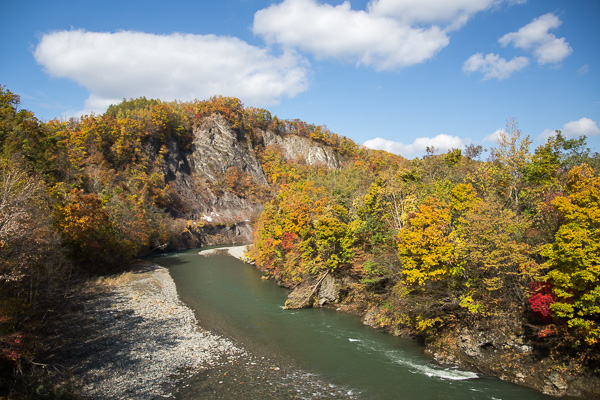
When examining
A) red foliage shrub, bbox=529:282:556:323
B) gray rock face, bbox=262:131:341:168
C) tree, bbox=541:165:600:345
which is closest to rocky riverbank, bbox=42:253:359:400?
red foliage shrub, bbox=529:282:556:323

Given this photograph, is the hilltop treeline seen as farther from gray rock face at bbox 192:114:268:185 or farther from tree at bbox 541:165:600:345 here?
tree at bbox 541:165:600:345

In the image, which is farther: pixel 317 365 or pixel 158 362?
pixel 317 365

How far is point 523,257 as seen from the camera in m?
17.8

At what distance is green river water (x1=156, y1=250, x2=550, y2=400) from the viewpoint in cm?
1583

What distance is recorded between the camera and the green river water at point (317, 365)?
15.8m

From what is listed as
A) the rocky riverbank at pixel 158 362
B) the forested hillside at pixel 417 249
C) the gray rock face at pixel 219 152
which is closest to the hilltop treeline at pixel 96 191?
the forested hillside at pixel 417 249

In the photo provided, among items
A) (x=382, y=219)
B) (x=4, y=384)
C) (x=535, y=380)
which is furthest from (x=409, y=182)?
(x=4, y=384)

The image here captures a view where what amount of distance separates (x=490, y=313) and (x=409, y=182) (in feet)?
76.6

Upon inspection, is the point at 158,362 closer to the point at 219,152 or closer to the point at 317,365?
the point at 317,365

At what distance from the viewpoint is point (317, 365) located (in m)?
18.9

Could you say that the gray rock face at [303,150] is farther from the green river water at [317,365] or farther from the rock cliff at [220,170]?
the green river water at [317,365]

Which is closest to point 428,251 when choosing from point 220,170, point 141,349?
point 141,349

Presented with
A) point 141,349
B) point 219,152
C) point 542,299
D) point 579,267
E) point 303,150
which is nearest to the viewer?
point 579,267

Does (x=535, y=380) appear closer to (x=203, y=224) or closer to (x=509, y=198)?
(x=509, y=198)
